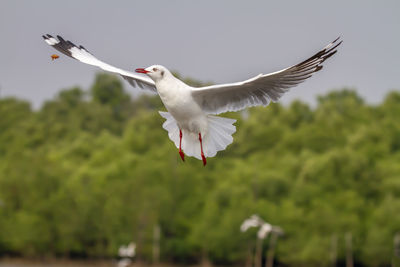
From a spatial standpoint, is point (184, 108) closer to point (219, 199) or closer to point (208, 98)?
point (208, 98)

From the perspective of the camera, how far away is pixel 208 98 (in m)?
10.2

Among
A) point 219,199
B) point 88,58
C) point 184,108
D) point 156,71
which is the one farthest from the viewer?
point 219,199

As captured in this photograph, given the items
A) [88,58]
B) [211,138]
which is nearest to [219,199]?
[88,58]

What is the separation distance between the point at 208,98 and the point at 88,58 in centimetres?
231

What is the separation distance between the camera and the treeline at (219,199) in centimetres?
4200

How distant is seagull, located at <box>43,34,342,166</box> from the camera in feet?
31.4

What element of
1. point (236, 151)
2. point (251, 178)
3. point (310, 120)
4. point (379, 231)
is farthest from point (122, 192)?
point (310, 120)

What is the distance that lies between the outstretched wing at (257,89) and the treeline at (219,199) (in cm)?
3136

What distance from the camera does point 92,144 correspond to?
59.1 m

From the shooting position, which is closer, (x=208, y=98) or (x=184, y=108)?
(x=184, y=108)

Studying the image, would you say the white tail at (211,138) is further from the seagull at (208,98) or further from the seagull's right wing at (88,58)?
the seagull's right wing at (88,58)

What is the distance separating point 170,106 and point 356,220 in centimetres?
3398

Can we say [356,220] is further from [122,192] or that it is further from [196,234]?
[122,192]

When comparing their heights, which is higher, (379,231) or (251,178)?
(251,178)
